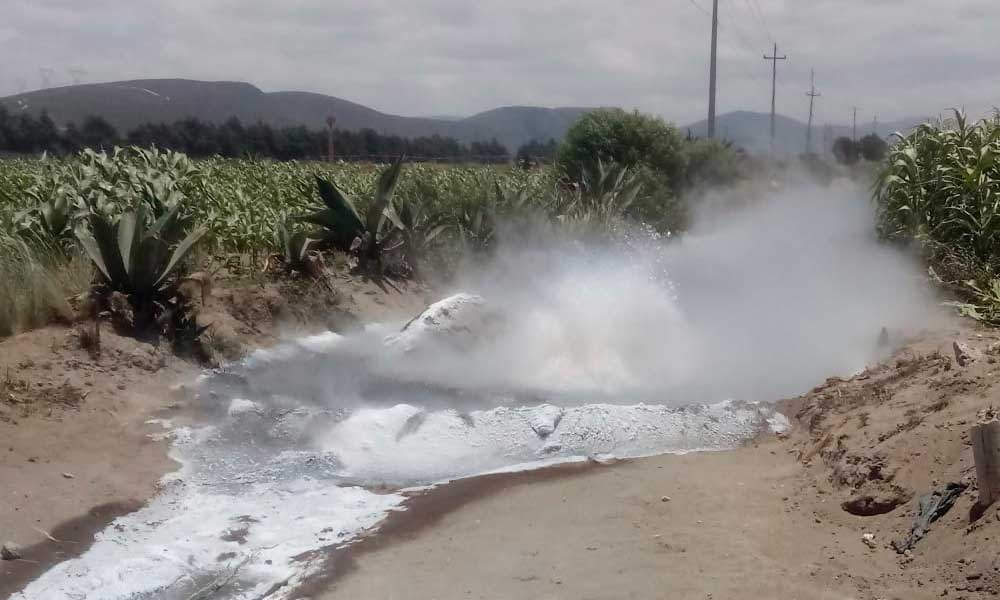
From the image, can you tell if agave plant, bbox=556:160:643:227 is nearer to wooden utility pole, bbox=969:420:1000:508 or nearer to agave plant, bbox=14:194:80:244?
agave plant, bbox=14:194:80:244

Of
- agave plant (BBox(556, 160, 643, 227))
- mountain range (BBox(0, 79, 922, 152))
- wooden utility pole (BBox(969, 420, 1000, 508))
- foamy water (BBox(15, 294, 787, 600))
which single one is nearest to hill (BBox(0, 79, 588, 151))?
mountain range (BBox(0, 79, 922, 152))

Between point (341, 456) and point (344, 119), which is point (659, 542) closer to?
point (341, 456)

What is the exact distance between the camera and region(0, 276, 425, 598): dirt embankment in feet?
20.5

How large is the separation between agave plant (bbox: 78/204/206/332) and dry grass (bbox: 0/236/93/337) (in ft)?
0.81

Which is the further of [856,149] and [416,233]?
[856,149]

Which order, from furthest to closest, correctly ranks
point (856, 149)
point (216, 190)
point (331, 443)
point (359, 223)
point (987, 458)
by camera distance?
point (856, 149)
point (216, 190)
point (359, 223)
point (331, 443)
point (987, 458)

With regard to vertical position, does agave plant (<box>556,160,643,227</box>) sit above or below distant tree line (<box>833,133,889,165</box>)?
below

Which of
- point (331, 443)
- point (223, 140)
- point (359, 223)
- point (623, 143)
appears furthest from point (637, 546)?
point (223, 140)

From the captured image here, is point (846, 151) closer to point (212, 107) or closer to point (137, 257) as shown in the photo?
point (212, 107)

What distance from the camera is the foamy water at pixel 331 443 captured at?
5.98 m

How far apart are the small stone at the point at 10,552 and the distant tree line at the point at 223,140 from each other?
9.26 meters

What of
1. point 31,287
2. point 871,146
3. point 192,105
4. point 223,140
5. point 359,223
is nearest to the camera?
point 31,287

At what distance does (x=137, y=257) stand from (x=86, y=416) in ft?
6.42

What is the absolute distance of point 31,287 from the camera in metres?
→ 8.77
